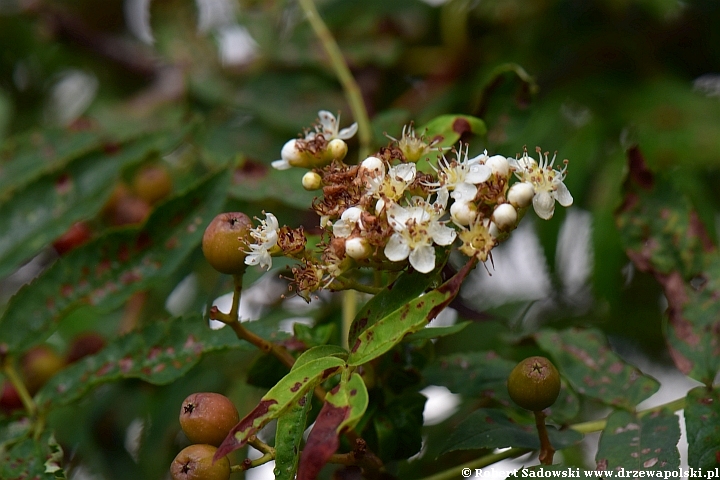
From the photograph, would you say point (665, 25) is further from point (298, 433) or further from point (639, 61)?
point (298, 433)

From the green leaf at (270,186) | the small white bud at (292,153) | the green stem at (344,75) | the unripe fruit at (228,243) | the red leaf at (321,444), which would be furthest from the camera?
the green stem at (344,75)

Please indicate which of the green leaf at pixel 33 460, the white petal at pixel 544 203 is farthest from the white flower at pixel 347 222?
the green leaf at pixel 33 460

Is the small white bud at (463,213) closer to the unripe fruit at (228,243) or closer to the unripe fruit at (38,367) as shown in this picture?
the unripe fruit at (228,243)

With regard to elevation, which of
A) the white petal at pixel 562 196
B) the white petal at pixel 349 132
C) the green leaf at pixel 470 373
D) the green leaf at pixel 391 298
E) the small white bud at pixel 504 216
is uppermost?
the white petal at pixel 349 132

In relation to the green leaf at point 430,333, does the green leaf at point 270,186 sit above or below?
above

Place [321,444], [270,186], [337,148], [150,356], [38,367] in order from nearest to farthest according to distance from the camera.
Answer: [321,444] < [337,148] < [150,356] < [270,186] < [38,367]

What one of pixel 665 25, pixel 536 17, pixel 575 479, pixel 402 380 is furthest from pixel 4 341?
pixel 665 25

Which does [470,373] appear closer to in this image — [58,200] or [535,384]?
[535,384]

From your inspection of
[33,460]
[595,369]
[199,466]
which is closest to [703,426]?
[595,369]
